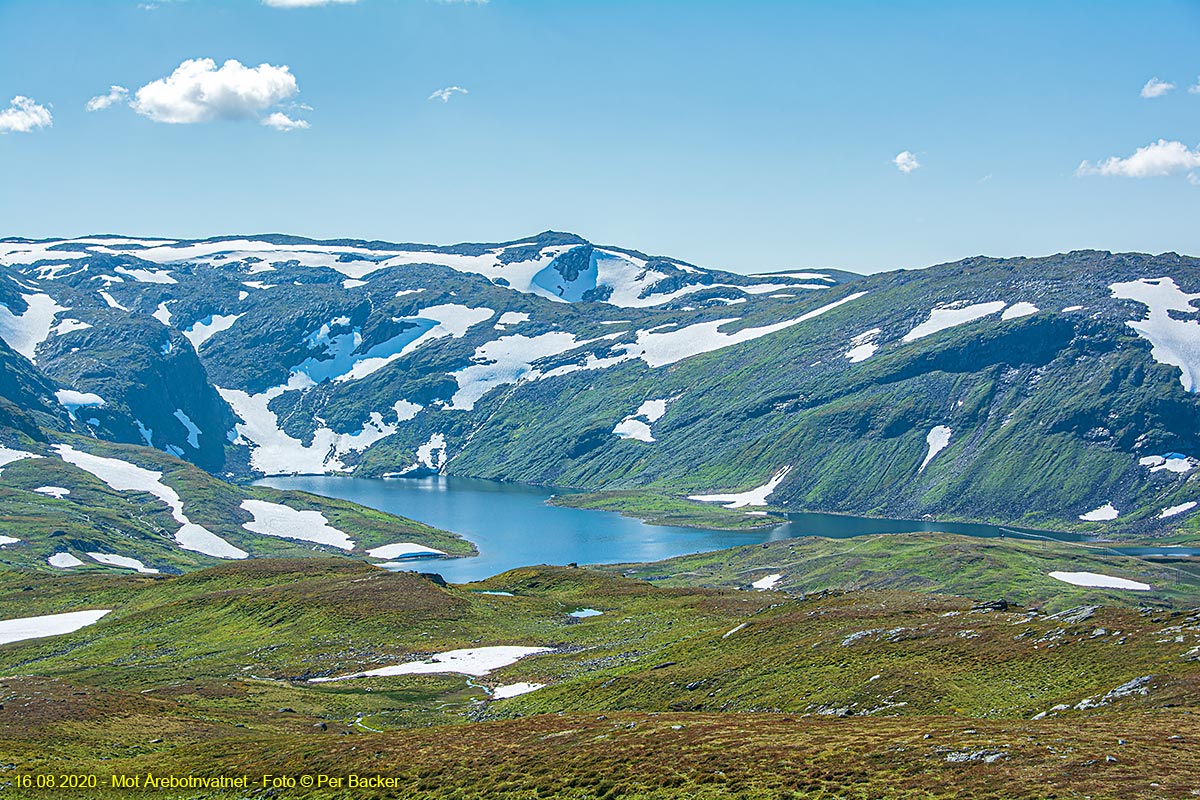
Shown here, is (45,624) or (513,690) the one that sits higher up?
(513,690)

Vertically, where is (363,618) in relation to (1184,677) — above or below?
below

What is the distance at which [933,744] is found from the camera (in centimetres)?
3816

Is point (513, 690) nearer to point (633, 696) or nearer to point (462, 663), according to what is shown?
point (462, 663)

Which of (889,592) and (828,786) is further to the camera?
(889,592)

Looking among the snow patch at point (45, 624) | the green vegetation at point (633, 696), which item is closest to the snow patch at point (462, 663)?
the green vegetation at point (633, 696)

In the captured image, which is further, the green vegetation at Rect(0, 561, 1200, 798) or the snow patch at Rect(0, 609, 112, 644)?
the snow patch at Rect(0, 609, 112, 644)

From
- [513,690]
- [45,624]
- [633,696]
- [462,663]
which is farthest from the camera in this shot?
[45,624]

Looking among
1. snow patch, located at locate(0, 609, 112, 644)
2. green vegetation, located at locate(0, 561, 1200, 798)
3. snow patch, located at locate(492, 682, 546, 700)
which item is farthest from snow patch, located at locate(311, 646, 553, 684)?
snow patch, located at locate(0, 609, 112, 644)

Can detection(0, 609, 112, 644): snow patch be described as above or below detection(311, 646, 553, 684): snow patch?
below

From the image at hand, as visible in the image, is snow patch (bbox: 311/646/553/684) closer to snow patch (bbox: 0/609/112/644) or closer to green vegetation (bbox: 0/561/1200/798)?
green vegetation (bbox: 0/561/1200/798)

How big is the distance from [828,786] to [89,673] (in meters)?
73.4

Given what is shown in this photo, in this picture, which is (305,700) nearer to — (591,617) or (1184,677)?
(591,617)

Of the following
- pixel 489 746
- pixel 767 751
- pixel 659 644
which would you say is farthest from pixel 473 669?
pixel 767 751

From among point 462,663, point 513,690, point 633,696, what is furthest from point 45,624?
point 633,696
